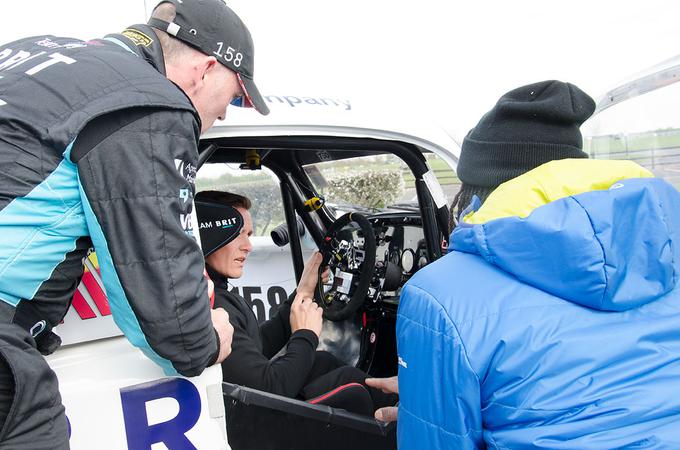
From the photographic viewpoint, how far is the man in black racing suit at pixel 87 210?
1226mm

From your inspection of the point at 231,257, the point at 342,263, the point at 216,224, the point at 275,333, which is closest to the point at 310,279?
the point at 342,263

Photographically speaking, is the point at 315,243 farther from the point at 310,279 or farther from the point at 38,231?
the point at 38,231

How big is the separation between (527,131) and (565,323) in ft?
1.46

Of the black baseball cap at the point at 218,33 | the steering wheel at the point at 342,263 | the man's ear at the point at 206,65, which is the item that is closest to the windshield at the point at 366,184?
the steering wheel at the point at 342,263

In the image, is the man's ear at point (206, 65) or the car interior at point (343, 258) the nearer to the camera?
the man's ear at point (206, 65)

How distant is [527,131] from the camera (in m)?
1.29

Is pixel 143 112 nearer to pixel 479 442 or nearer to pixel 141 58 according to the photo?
pixel 141 58

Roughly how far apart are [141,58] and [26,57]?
246 mm

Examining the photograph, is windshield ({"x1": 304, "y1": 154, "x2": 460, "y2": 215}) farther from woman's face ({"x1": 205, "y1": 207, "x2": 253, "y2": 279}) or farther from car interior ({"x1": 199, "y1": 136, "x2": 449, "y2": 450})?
woman's face ({"x1": 205, "y1": 207, "x2": 253, "y2": 279})

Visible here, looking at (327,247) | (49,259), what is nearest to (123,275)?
(49,259)

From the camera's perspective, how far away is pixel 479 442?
1115 mm

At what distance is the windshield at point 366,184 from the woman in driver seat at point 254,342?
70 centimetres

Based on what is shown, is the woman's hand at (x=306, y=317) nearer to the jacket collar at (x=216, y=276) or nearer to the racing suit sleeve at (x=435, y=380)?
the jacket collar at (x=216, y=276)

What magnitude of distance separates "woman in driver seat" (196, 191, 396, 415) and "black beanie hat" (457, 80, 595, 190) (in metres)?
1.12
